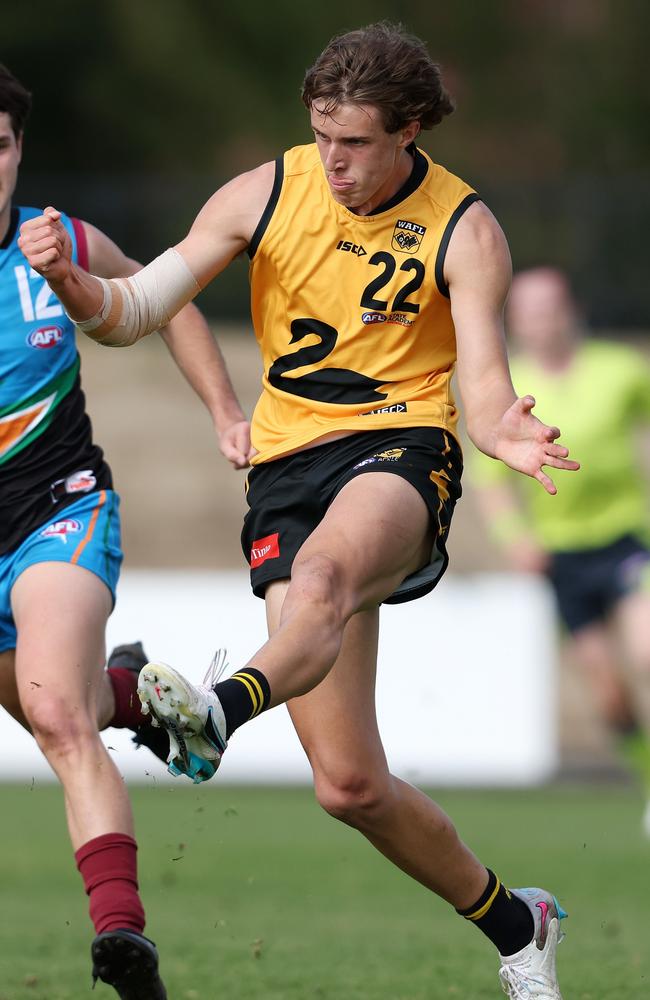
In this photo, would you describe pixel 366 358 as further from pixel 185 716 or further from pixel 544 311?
pixel 544 311

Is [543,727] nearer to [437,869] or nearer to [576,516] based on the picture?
[576,516]

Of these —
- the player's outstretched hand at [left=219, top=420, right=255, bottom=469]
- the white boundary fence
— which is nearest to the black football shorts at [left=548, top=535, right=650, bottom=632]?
the white boundary fence

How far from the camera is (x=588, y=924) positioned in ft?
24.0

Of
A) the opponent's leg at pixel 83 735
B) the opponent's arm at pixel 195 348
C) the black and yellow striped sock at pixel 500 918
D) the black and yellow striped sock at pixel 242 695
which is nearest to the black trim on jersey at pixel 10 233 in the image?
the opponent's arm at pixel 195 348

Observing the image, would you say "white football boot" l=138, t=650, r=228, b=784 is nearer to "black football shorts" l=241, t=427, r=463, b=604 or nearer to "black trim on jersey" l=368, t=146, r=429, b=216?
"black football shorts" l=241, t=427, r=463, b=604

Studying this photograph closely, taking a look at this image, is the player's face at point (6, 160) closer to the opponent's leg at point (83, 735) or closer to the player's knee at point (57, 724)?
the opponent's leg at point (83, 735)

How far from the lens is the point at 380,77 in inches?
192

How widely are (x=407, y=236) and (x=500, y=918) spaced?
81.8 inches

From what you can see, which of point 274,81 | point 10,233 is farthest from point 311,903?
point 274,81

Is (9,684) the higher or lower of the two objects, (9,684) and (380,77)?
the lower

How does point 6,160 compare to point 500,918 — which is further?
point 6,160

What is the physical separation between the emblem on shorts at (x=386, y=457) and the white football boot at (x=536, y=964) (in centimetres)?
146

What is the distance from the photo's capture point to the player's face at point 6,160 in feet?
17.9

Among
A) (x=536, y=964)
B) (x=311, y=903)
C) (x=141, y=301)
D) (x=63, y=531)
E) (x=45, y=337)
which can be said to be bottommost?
(x=311, y=903)
